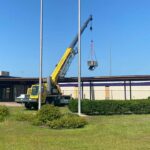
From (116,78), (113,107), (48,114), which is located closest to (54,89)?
(116,78)

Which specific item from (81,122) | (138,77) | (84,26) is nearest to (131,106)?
(81,122)

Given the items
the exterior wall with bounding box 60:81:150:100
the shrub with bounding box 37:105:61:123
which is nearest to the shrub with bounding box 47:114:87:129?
the shrub with bounding box 37:105:61:123

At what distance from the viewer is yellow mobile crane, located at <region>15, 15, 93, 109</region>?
1721 inches

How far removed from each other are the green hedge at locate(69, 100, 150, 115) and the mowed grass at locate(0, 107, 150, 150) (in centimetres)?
847

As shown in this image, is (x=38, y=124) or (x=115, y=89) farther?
(x=115, y=89)

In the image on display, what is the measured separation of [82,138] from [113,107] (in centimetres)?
1444

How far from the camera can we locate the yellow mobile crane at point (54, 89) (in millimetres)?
43706

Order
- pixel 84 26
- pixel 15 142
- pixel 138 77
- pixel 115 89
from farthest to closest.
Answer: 1. pixel 115 89
2. pixel 138 77
3. pixel 84 26
4. pixel 15 142

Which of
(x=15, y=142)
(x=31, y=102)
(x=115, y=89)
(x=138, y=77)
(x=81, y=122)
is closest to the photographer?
(x=15, y=142)

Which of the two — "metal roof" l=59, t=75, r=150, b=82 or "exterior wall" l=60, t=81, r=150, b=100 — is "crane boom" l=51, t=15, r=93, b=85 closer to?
"metal roof" l=59, t=75, r=150, b=82

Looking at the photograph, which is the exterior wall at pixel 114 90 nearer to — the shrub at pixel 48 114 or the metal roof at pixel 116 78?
the metal roof at pixel 116 78

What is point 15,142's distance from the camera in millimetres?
14664

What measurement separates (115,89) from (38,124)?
4800 centimetres

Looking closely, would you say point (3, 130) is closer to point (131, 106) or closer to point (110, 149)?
point (110, 149)
